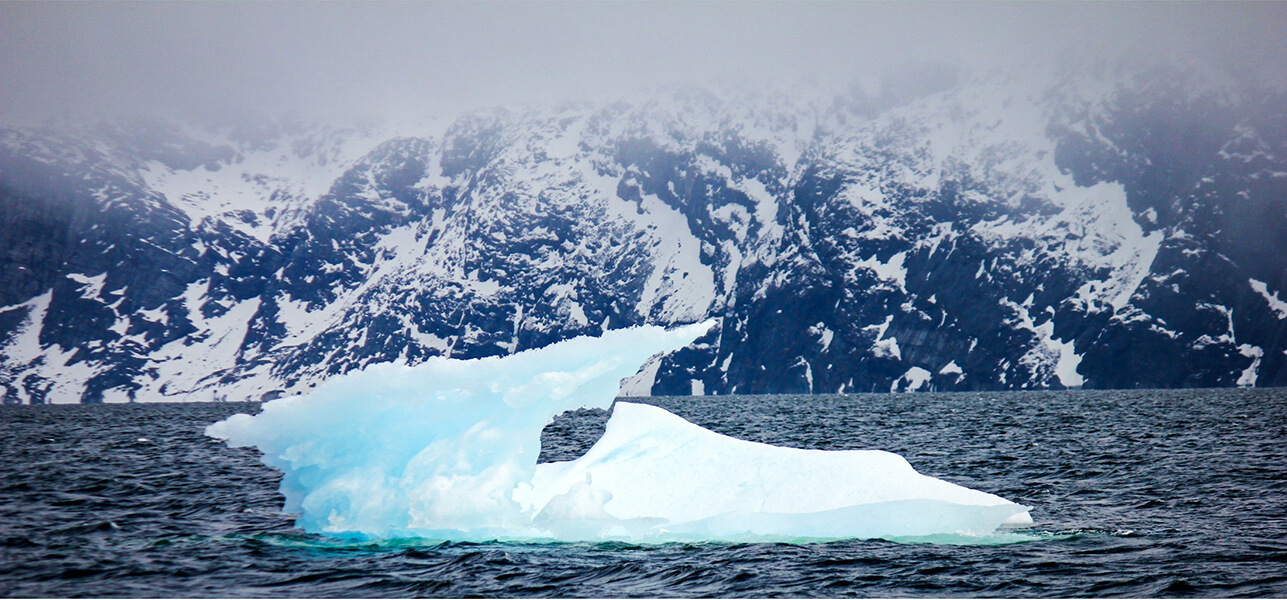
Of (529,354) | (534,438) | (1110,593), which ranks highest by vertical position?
(529,354)

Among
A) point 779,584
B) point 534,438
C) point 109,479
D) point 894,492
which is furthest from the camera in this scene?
point 109,479

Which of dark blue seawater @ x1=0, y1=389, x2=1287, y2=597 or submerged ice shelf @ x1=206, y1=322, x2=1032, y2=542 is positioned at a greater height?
submerged ice shelf @ x1=206, y1=322, x2=1032, y2=542

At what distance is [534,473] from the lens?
26281mm

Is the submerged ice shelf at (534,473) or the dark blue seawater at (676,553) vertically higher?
the submerged ice shelf at (534,473)

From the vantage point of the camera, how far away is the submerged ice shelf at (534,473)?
24.3m

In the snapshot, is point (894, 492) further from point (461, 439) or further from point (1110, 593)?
point (461, 439)

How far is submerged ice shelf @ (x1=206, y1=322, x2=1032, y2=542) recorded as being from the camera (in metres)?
24.3

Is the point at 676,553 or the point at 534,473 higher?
the point at 534,473

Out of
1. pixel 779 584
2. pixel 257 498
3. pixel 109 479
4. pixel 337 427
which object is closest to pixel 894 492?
pixel 779 584

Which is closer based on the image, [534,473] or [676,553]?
[676,553]

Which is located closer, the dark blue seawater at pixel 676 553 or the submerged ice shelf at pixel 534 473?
the dark blue seawater at pixel 676 553

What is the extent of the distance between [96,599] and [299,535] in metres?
7.14

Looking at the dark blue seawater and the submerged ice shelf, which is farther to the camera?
the submerged ice shelf

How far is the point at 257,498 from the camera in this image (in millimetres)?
32469
